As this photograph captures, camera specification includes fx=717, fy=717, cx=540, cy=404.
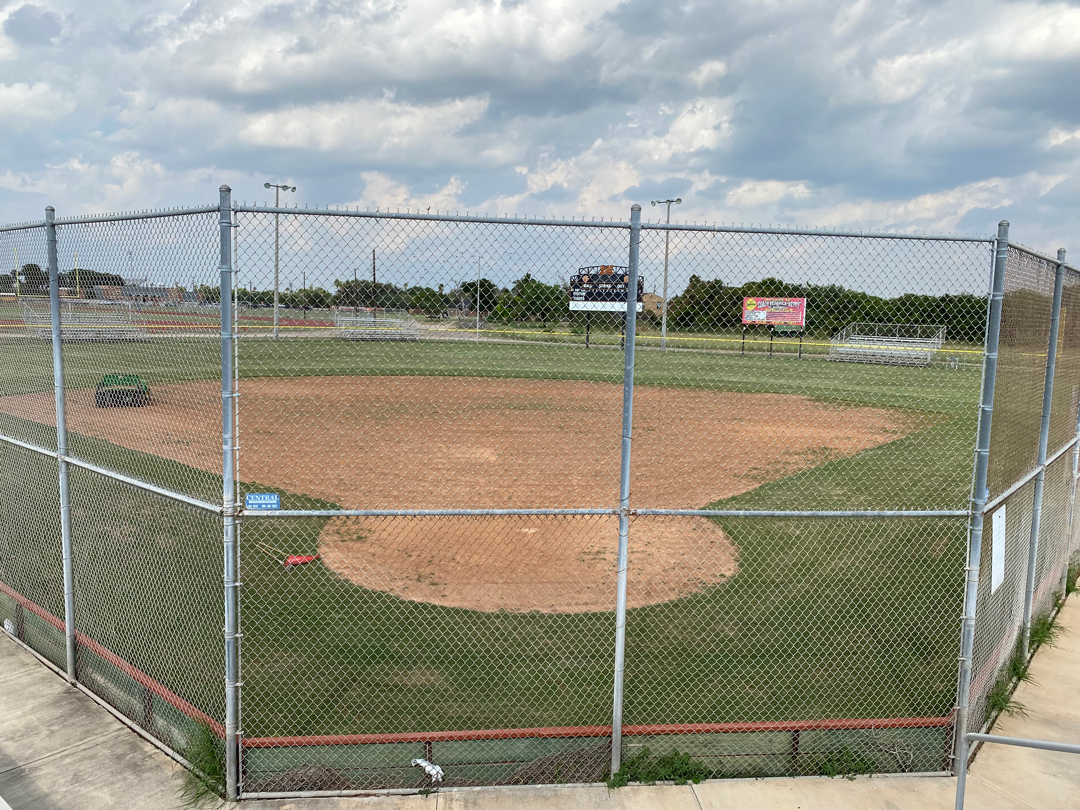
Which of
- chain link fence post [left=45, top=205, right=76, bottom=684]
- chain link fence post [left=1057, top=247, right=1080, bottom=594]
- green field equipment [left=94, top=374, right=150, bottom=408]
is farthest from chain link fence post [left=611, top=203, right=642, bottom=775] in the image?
chain link fence post [left=1057, top=247, right=1080, bottom=594]

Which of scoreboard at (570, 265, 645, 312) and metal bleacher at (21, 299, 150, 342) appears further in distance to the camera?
metal bleacher at (21, 299, 150, 342)

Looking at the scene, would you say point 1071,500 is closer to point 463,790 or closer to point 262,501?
point 463,790

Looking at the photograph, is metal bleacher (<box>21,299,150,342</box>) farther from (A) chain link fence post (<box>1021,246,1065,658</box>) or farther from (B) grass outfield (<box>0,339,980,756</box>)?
(A) chain link fence post (<box>1021,246,1065,658</box>)

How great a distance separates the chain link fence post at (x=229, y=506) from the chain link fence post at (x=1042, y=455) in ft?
21.1

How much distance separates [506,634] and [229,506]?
332cm

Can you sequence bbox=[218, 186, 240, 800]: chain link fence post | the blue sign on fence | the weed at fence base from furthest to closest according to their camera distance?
1. the weed at fence base
2. the blue sign on fence
3. bbox=[218, 186, 240, 800]: chain link fence post

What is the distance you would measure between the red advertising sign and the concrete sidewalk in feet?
11.1

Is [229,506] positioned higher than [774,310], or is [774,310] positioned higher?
[774,310]

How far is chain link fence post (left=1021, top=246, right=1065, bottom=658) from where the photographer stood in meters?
6.07

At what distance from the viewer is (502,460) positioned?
14.9m

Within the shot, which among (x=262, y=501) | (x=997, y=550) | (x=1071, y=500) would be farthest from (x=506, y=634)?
(x=1071, y=500)

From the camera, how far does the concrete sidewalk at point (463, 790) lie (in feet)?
14.9

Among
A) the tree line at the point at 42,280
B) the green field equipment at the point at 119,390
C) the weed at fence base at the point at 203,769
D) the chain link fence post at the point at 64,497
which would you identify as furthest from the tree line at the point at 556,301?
the weed at fence base at the point at 203,769

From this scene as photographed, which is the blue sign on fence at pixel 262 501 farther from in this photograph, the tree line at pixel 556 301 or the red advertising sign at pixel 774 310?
the red advertising sign at pixel 774 310
